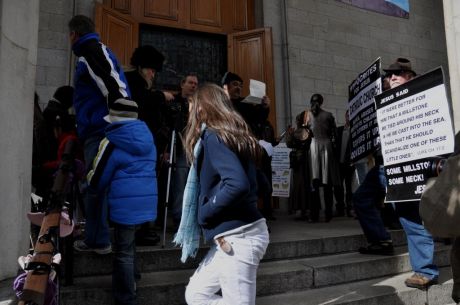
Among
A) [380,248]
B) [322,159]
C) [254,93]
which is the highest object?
[254,93]

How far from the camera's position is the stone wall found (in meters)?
8.49

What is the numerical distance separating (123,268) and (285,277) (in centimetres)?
162

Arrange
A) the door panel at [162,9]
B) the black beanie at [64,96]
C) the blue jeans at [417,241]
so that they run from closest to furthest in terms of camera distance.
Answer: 1. the blue jeans at [417,241]
2. the black beanie at [64,96]
3. the door panel at [162,9]

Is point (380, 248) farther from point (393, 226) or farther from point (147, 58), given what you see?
point (147, 58)

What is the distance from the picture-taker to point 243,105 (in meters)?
4.86

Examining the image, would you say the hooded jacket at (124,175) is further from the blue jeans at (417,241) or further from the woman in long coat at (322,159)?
the woman in long coat at (322,159)

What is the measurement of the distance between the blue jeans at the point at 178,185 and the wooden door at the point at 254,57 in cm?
351

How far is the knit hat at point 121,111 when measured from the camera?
A: 282 cm

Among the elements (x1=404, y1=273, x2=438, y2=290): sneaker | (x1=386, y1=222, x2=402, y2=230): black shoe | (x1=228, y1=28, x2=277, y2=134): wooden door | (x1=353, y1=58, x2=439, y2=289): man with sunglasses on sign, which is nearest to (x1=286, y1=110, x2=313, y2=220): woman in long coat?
(x1=386, y1=222, x2=402, y2=230): black shoe

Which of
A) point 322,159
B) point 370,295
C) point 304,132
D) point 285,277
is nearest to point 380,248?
point 370,295

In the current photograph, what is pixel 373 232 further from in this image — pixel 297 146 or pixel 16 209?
pixel 16 209

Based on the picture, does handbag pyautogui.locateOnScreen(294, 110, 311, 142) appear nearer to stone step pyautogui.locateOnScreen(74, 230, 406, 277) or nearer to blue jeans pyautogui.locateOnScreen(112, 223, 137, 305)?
stone step pyautogui.locateOnScreen(74, 230, 406, 277)

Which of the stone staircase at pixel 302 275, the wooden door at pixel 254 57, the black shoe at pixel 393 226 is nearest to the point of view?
the stone staircase at pixel 302 275

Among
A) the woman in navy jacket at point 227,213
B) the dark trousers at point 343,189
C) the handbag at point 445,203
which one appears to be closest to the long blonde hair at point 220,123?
the woman in navy jacket at point 227,213
